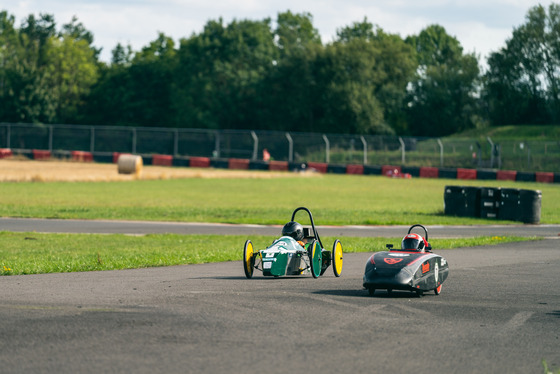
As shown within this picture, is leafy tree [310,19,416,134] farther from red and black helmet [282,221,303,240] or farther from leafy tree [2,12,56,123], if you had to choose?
red and black helmet [282,221,303,240]

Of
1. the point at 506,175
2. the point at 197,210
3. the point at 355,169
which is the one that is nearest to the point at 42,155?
the point at 355,169

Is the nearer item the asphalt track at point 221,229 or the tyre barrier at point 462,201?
the asphalt track at point 221,229

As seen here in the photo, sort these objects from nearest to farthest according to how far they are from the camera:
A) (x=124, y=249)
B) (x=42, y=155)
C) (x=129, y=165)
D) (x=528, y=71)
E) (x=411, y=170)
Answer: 1. (x=124, y=249)
2. (x=129, y=165)
3. (x=411, y=170)
4. (x=42, y=155)
5. (x=528, y=71)

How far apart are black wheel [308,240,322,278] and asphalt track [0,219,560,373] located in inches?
8.4

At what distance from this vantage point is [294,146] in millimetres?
65500

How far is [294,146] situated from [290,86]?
90.9ft

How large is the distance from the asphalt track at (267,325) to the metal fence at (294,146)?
1851 inches

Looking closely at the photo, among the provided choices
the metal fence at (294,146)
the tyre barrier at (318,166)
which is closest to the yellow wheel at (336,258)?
the metal fence at (294,146)

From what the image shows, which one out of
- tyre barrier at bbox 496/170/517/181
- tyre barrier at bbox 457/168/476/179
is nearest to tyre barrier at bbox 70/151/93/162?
tyre barrier at bbox 457/168/476/179

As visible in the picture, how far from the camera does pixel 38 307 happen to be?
9984mm

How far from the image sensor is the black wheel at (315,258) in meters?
12.5

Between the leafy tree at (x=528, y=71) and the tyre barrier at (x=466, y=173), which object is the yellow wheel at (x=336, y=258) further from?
the leafy tree at (x=528, y=71)

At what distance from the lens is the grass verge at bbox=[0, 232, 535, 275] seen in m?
14.6

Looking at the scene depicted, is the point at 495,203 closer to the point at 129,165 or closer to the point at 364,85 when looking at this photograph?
the point at 129,165
